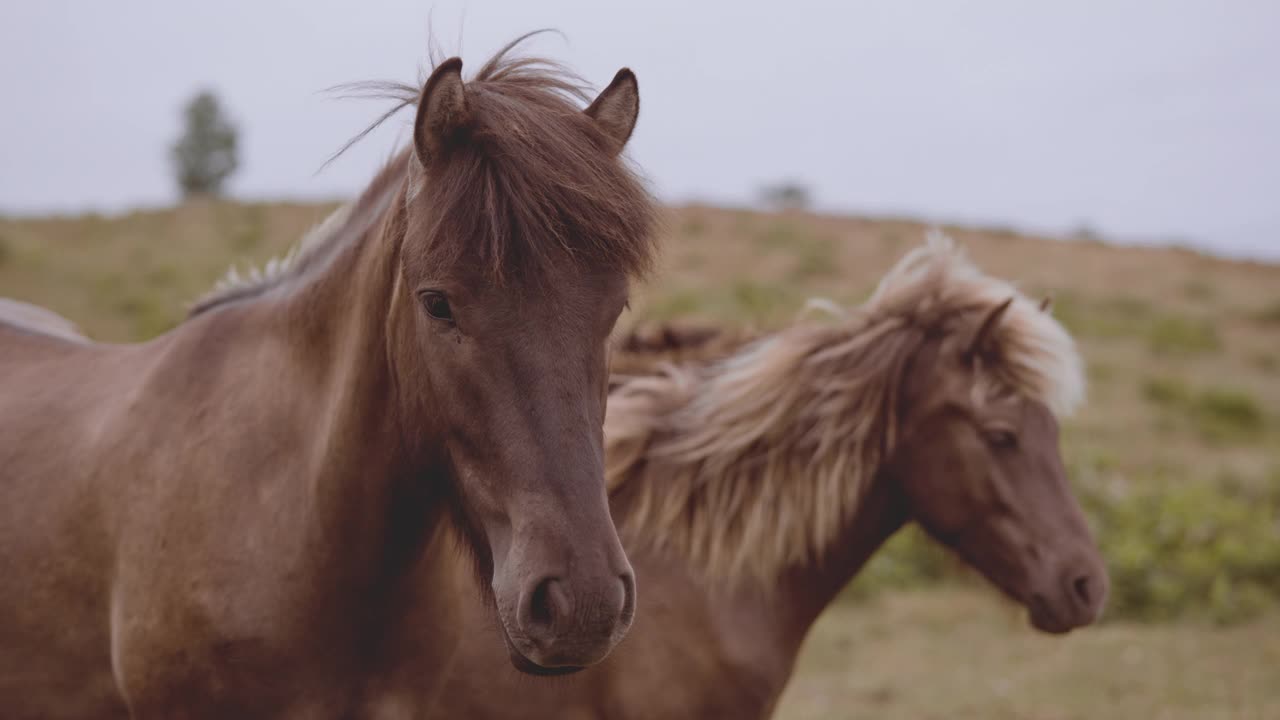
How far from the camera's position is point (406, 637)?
2410 millimetres

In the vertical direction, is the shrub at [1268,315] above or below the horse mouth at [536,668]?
below

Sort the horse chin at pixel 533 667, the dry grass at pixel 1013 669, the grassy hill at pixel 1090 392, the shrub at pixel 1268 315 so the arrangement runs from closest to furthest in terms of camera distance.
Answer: the horse chin at pixel 533 667 < the dry grass at pixel 1013 669 < the grassy hill at pixel 1090 392 < the shrub at pixel 1268 315

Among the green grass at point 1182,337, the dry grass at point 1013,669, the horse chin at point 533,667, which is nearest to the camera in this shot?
the horse chin at point 533,667

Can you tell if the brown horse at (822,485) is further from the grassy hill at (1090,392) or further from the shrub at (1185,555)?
the shrub at (1185,555)

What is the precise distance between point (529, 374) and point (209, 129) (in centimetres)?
3820

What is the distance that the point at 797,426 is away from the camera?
3615 millimetres

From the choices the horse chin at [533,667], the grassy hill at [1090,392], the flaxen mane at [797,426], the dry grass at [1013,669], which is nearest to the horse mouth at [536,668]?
the horse chin at [533,667]

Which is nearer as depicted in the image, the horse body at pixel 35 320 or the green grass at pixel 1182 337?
the horse body at pixel 35 320

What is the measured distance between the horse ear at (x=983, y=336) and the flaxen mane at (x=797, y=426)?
0.03 metres

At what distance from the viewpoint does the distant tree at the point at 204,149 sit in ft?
118

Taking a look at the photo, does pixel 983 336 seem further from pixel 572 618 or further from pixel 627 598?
pixel 572 618

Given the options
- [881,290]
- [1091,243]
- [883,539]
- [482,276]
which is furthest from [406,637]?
[1091,243]

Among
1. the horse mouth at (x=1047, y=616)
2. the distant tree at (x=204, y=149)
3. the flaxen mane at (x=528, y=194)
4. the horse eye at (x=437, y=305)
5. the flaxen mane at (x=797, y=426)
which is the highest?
the flaxen mane at (x=528, y=194)

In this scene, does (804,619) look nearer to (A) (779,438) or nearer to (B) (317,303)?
(A) (779,438)
